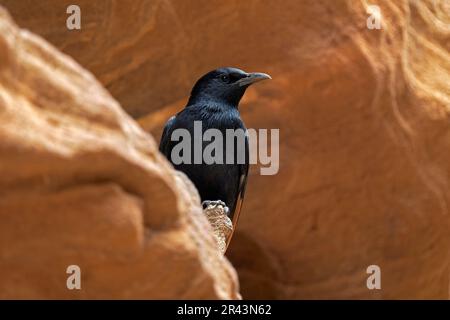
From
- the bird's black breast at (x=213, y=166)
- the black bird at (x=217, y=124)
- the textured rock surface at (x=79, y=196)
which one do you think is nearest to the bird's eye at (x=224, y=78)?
the black bird at (x=217, y=124)

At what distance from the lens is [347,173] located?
6523 mm

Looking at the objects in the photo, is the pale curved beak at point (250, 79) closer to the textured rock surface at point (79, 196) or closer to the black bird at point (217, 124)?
the black bird at point (217, 124)

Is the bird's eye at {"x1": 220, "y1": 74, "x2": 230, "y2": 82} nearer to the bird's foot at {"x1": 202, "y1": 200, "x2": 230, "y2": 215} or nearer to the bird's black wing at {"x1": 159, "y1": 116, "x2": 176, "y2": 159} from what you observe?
the bird's black wing at {"x1": 159, "y1": 116, "x2": 176, "y2": 159}

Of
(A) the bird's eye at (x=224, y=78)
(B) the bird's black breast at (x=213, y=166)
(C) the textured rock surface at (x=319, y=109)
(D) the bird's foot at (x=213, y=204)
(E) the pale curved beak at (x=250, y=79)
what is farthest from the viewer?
(C) the textured rock surface at (x=319, y=109)

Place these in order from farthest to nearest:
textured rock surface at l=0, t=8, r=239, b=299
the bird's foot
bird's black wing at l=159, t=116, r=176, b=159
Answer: bird's black wing at l=159, t=116, r=176, b=159 < the bird's foot < textured rock surface at l=0, t=8, r=239, b=299

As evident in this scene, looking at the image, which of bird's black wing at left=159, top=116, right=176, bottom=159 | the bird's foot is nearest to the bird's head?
bird's black wing at left=159, top=116, right=176, bottom=159

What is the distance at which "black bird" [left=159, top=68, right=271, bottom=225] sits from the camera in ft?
18.2

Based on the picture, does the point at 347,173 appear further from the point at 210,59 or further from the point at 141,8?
the point at 141,8

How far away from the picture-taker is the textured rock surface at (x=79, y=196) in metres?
3.00

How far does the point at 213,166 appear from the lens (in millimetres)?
5539

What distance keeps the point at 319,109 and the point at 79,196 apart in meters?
3.54

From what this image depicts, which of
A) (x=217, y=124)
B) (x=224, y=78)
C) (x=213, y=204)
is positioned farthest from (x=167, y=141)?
(x=213, y=204)
